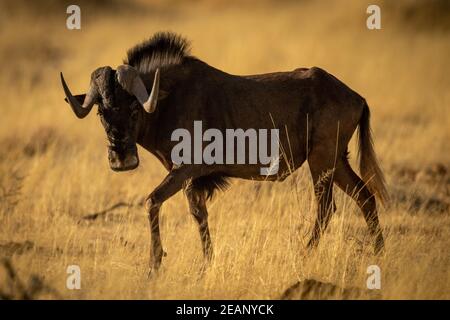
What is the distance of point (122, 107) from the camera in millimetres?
8281

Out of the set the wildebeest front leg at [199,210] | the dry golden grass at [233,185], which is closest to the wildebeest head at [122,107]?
the wildebeest front leg at [199,210]

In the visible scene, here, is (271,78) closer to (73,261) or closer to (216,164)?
(216,164)

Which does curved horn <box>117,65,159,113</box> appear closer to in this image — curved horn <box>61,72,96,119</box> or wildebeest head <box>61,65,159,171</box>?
wildebeest head <box>61,65,159,171</box>

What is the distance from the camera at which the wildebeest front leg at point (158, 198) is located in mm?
8258

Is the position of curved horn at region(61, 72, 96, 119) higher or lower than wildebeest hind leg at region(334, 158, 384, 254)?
higher

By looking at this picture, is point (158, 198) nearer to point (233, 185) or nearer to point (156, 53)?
point (156, 53)

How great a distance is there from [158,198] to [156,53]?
149cm

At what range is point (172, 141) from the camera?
850 cm

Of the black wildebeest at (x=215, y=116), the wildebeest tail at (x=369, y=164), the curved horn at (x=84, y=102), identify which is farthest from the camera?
the wildebeest tail at (x=369, y=164)

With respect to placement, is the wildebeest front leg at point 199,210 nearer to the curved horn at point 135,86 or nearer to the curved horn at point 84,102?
the curved horn at point 135,86

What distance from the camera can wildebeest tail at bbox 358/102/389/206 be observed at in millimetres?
9273

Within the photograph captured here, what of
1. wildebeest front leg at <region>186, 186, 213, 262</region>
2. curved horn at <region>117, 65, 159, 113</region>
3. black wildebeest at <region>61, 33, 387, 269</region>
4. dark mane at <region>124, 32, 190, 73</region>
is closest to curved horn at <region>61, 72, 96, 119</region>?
black wildebeest at <region>61, 33, 387, 269</region>

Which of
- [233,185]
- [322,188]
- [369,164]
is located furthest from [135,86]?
[233,185]
